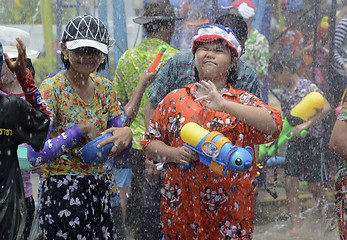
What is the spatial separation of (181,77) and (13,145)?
169 centimetres

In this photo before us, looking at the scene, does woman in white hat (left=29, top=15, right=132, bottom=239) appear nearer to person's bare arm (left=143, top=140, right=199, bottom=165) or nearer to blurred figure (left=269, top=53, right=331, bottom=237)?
person's bare arm (left=143, top=140, right=199, bottom=165)

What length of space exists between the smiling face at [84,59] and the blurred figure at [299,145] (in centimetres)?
369

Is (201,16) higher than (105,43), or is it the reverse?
(105,43)

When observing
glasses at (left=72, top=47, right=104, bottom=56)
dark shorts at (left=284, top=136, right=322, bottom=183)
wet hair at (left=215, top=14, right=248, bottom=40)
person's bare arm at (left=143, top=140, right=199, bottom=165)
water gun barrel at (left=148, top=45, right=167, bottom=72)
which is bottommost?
dark shorts at (left=284, top=136, right=322, bottom=183)

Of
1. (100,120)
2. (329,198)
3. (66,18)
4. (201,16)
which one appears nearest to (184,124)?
(100,120)

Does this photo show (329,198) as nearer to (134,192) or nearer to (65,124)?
(134,192)

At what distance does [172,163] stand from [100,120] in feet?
1.74

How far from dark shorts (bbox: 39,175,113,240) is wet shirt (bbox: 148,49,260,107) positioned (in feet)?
3.34

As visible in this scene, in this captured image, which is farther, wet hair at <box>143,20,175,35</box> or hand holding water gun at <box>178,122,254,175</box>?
wet hair at <box>143,20,175,35</box>

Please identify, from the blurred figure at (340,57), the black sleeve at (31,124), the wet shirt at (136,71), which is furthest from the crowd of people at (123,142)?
the blurred figure at (340,57)

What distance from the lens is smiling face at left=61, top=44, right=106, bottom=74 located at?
3.63 meters

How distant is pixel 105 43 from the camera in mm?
3703

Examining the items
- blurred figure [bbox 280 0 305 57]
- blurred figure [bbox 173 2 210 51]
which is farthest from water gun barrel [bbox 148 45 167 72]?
blurred figure [bbox 280 0 305 57]

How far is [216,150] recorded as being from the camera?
3211 mm
